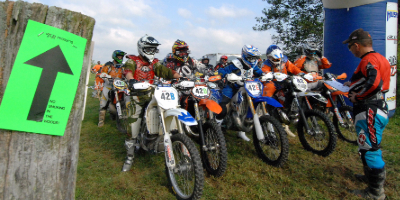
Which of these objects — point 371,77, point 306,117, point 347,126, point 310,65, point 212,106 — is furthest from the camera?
point 310,65

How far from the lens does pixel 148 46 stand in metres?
3.88

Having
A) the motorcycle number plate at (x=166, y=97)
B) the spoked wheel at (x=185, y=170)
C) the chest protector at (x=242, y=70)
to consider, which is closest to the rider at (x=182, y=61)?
the chest protector at (x=242, y=70)

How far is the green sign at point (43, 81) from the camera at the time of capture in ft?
3.42

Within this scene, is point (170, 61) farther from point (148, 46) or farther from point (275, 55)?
point (275, 55)

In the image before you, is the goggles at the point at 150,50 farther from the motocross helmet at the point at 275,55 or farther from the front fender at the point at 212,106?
the motocross helmet at the point at 275,55

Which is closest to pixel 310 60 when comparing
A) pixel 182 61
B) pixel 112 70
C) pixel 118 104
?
pixel 182 61

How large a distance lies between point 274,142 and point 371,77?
1.57 meters

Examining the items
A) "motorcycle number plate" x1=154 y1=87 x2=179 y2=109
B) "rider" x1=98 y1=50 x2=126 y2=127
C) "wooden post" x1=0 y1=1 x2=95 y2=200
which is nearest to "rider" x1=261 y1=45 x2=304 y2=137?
"motorcycle number plate" x1=154 y1=87 x2=179 y2=109

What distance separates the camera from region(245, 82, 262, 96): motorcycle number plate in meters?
3.82

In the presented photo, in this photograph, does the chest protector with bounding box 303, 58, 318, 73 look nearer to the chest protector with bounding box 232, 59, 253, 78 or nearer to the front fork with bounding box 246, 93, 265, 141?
the chest protector with bounding box 232, 59, 253, 78

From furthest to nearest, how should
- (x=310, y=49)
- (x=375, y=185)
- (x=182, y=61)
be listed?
(x=182, y=61) < (x=310, y=49) < (x=375, y=185)

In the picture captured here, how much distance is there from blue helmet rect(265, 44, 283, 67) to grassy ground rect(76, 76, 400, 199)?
5.71 ft

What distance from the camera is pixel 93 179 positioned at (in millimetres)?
3557

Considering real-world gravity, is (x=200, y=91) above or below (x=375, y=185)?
above
